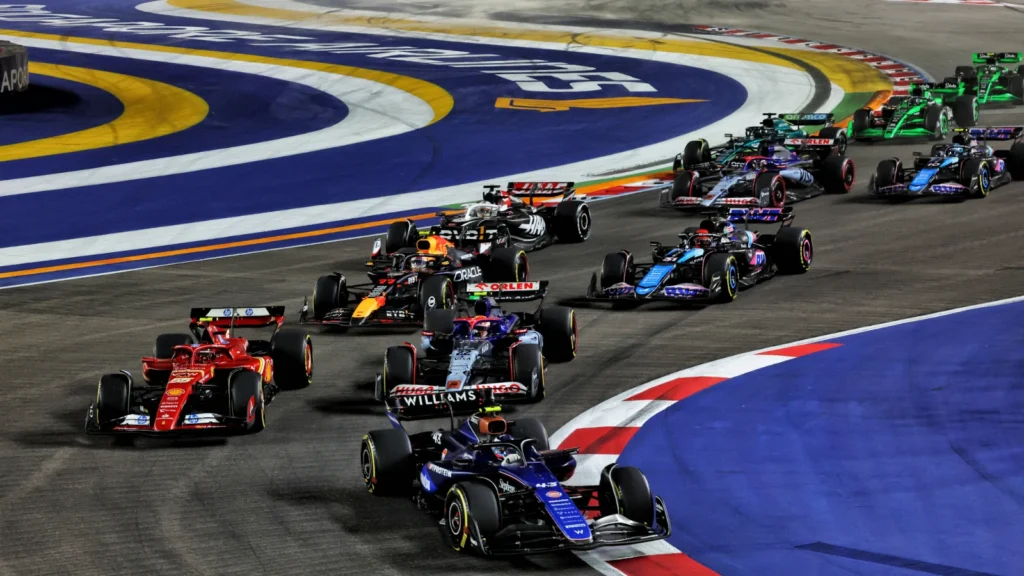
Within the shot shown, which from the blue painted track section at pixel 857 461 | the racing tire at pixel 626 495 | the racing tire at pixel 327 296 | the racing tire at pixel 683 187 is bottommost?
the racing tire at pixel 327 296

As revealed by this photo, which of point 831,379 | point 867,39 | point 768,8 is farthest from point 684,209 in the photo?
point 768,8

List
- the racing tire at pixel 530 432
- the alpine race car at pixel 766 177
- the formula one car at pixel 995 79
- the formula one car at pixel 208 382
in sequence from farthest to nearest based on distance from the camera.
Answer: the formula one car at pixel 995 79
the alpine race car at pixel 766 177
the formula one car at pixel 208 382
the racing tire at pixel 530 432

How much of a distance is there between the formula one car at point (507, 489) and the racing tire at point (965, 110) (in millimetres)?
25645

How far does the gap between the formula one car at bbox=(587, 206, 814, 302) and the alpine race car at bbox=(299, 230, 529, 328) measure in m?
1.60

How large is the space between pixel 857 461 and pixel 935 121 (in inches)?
877

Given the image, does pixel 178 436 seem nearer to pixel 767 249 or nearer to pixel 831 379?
pixel 831 379

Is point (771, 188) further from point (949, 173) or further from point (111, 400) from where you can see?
point (111, 400)

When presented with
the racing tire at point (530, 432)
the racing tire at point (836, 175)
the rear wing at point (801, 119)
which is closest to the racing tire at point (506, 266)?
the racing tire at point (530, 432)

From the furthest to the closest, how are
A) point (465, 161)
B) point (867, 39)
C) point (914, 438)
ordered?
point (867, 39), point (465, 161), point (914, 438)

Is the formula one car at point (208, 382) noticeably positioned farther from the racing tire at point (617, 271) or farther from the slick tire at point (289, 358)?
the racing tire at point (617, 271)

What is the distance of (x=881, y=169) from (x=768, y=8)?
2979cm

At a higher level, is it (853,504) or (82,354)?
(853,504)

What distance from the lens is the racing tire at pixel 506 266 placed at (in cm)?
2256

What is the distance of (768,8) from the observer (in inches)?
2275
